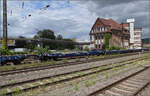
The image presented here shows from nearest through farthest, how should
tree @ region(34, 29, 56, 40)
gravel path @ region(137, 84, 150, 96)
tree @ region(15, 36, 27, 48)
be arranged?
gravel path @ region(137, 84, 150, 96) → tree @ region(15, 36, 27, 48) → tree @ region(34, 29, 56, 40)

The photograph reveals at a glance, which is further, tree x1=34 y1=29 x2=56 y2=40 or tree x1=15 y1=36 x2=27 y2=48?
tree x1=34 y1=29 x2=56 y2=40

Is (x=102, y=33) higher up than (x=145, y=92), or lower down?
higher up

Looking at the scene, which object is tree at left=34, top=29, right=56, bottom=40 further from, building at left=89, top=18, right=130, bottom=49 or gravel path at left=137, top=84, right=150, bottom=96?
gravel path at left=137, top=84, right=150, bottom=96

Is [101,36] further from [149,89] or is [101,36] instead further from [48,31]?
[149,89]

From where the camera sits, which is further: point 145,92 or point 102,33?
point 102,33

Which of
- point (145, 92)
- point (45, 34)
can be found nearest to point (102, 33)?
point (45, 34)

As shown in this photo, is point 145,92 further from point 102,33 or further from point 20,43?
point 20,43

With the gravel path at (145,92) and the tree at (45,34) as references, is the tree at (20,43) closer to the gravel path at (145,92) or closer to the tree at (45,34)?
the tree at (45,34)

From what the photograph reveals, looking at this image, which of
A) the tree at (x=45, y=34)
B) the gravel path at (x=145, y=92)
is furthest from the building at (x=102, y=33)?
the gravel path at (x=145, y=92)

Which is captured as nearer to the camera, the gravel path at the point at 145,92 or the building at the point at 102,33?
the gravel path at the point at 145,92

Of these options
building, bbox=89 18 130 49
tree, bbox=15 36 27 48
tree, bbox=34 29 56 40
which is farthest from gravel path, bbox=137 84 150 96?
tree, bbox=34 29 56 40

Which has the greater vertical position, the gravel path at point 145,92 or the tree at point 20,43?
the tree at point 20,43

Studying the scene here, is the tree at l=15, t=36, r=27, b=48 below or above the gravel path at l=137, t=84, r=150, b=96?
above

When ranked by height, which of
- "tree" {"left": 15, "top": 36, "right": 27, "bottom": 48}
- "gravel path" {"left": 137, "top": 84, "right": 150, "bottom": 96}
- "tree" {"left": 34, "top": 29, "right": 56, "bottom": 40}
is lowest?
"gravel path" {"left": 137, "top": 84, "right": 150, "bottom": 96}
